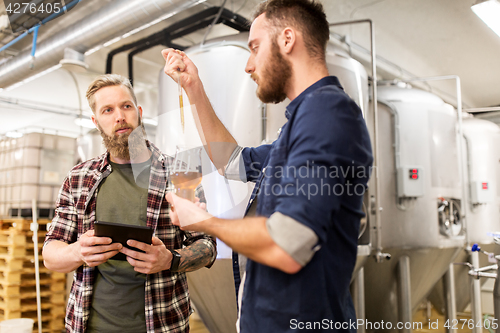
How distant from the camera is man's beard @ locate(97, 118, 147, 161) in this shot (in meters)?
1.43

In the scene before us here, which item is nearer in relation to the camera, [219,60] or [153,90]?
[219,60]

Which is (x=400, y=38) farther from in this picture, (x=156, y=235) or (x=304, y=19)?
(x=156, y=235)

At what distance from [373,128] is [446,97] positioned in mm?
1309

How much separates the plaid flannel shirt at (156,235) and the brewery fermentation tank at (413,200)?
2650 millimetres

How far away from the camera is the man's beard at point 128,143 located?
143 centimetres

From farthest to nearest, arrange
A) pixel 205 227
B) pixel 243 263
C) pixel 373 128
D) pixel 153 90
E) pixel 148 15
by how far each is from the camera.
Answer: pixel 153 90 → pixel 373 128 → pixel 148 15 → pixel 243 263 → pixel 205 227

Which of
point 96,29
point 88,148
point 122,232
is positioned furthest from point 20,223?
point 122,232

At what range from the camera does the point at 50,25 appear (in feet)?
14.5

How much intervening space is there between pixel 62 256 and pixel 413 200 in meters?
3.23

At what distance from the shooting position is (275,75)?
37.0 inches

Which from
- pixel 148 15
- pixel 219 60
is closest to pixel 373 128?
pixel 219 60

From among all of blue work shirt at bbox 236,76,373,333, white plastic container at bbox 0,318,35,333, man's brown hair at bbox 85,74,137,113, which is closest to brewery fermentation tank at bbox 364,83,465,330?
man's brown hair at bbox 85,74,137,113

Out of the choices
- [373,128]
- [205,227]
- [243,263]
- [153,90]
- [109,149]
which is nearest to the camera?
[205,227]

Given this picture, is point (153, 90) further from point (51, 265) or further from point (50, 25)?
point (51, 265)
